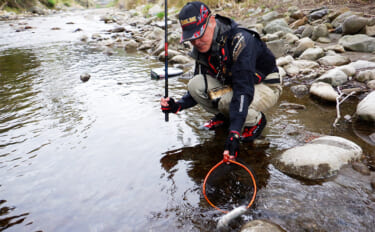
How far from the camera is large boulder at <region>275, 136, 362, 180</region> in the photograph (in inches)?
114

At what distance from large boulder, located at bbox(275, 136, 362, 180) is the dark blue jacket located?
2.70 ft

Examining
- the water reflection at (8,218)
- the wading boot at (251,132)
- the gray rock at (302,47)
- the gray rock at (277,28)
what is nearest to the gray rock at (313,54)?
the gray rock at (302,47)

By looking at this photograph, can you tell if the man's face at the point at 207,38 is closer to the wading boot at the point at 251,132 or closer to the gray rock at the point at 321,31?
the wading boot at the point at 251,132

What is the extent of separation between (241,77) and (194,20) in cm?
81

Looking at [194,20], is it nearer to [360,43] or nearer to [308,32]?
[360,43]

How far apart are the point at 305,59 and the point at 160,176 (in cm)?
607

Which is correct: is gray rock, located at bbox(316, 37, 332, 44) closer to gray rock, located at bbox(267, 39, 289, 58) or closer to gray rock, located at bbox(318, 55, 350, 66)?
gray rock, located at bbox(267, 39, 289, 58)

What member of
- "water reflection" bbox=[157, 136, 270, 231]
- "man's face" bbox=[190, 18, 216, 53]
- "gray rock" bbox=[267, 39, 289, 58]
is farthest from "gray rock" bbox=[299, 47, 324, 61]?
"man's face" bbox=[190, 18, 216, 53]

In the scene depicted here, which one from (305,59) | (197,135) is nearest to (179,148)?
(197,135)

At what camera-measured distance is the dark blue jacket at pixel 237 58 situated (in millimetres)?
2838

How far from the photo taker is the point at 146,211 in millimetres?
2646

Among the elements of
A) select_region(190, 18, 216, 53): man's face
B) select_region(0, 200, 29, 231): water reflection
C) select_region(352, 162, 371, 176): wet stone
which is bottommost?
select_region(0, 200, 29, 231): water reflection

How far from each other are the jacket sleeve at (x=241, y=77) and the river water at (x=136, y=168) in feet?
2.67

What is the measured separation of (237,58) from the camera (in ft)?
9.43
